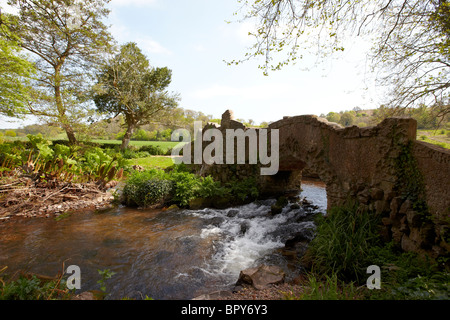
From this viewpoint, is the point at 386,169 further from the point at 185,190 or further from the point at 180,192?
the point at 180,192

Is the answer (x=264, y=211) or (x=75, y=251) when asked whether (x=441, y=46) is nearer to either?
(x=264, y=211)

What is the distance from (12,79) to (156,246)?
1162 cm

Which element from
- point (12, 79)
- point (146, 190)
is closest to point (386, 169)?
point (146, 190)

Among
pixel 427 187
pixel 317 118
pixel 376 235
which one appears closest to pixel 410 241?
pixel 376 235

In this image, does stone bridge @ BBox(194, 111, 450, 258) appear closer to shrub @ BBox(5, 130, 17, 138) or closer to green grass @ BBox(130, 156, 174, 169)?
green grass @ BBox(130, 156, 174, 169)

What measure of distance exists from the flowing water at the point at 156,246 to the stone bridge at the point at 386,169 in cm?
181

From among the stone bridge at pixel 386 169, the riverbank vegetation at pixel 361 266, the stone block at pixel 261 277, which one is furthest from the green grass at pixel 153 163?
the riverbank vegetation at pixel 361 266

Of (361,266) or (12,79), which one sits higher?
(12,79)

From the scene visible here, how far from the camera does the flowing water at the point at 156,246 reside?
406 centimetres

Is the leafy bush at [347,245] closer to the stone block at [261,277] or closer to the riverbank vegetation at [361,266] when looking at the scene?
the riverbank vegetation at [361,266]

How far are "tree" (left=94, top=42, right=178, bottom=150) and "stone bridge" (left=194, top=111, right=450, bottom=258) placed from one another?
1826cm

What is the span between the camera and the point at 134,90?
21.3 meters

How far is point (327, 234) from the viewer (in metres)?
4.56
